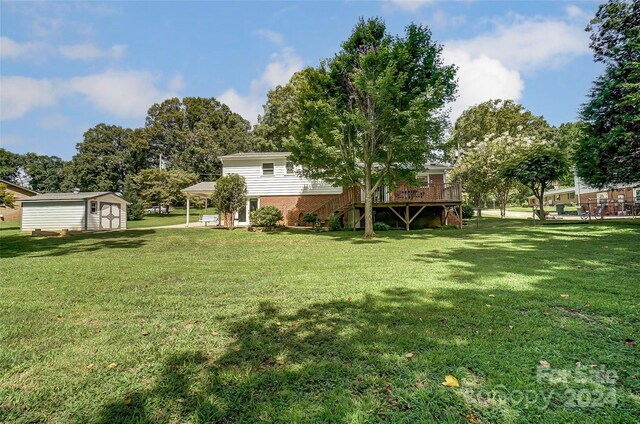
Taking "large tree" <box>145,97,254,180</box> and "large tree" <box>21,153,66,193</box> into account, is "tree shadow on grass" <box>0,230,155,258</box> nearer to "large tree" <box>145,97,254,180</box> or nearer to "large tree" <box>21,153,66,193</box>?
"large tree" <box>145,97,254,180</box>

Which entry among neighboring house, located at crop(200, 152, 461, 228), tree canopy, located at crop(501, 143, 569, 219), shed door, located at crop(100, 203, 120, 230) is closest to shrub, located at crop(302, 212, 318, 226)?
neighboring house, located at crop(200, 152, 461, 228)

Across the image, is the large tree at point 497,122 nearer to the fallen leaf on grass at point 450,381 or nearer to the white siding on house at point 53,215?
the fallen leaf on grass at point 450,381

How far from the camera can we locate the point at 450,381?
2.21m

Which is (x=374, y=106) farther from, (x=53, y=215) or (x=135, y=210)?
(x=135, y=210)

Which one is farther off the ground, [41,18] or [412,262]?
[41,18]

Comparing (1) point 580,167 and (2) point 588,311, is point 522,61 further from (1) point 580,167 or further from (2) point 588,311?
(2) point 588,311

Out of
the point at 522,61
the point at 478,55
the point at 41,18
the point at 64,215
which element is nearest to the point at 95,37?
the point at 41,18

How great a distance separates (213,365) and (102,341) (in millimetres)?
1373

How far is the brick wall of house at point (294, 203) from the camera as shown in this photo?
20.4 m

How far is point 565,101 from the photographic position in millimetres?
20344

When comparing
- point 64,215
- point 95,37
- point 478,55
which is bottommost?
point 64,215

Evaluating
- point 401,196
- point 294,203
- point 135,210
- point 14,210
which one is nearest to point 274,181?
point 294,203

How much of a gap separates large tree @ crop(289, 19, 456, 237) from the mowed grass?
8.48m

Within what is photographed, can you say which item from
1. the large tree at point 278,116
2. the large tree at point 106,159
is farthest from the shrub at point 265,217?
the large tree at point 106,159
